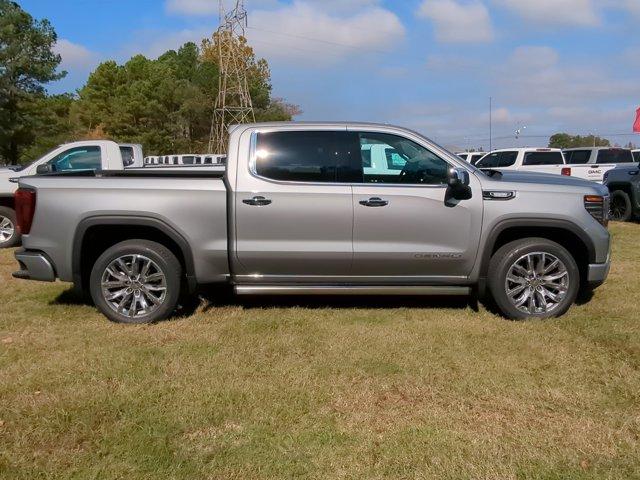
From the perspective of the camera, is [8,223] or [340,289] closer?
[340,289]

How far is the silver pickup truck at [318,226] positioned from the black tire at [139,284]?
0.01 m

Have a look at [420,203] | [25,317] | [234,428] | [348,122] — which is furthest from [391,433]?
[25,317]

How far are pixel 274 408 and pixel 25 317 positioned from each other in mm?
3343

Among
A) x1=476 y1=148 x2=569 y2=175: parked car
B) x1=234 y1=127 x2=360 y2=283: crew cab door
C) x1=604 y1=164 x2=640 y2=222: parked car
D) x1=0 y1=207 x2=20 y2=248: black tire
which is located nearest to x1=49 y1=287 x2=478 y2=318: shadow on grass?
x1=234 y1=127 x2=360 y2=283: crew cab door

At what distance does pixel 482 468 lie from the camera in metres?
3.22

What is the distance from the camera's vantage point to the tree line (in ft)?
102

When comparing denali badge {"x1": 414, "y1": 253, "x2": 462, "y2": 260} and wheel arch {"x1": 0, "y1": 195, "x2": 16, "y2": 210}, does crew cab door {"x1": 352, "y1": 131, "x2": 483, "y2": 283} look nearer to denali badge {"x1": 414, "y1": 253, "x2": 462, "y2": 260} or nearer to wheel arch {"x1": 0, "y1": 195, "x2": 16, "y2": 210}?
denali badge {"x1": 414, "y1": 253, "x2": 462, "y2": 260}

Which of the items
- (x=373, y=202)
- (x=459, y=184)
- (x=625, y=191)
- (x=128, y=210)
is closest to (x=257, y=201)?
(x=373, y=202)

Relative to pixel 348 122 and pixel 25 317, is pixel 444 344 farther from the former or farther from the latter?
pixel 25 317

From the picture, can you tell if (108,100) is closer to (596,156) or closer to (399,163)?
(596,156)

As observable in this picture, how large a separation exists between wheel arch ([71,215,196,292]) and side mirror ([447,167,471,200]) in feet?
7.95

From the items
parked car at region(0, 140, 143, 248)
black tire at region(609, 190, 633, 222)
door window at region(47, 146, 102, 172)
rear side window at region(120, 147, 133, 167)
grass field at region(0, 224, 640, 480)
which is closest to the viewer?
grass field at region(0, 224, 640, 480)

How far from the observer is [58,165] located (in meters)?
10.7

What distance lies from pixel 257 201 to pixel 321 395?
2026 millimetres
